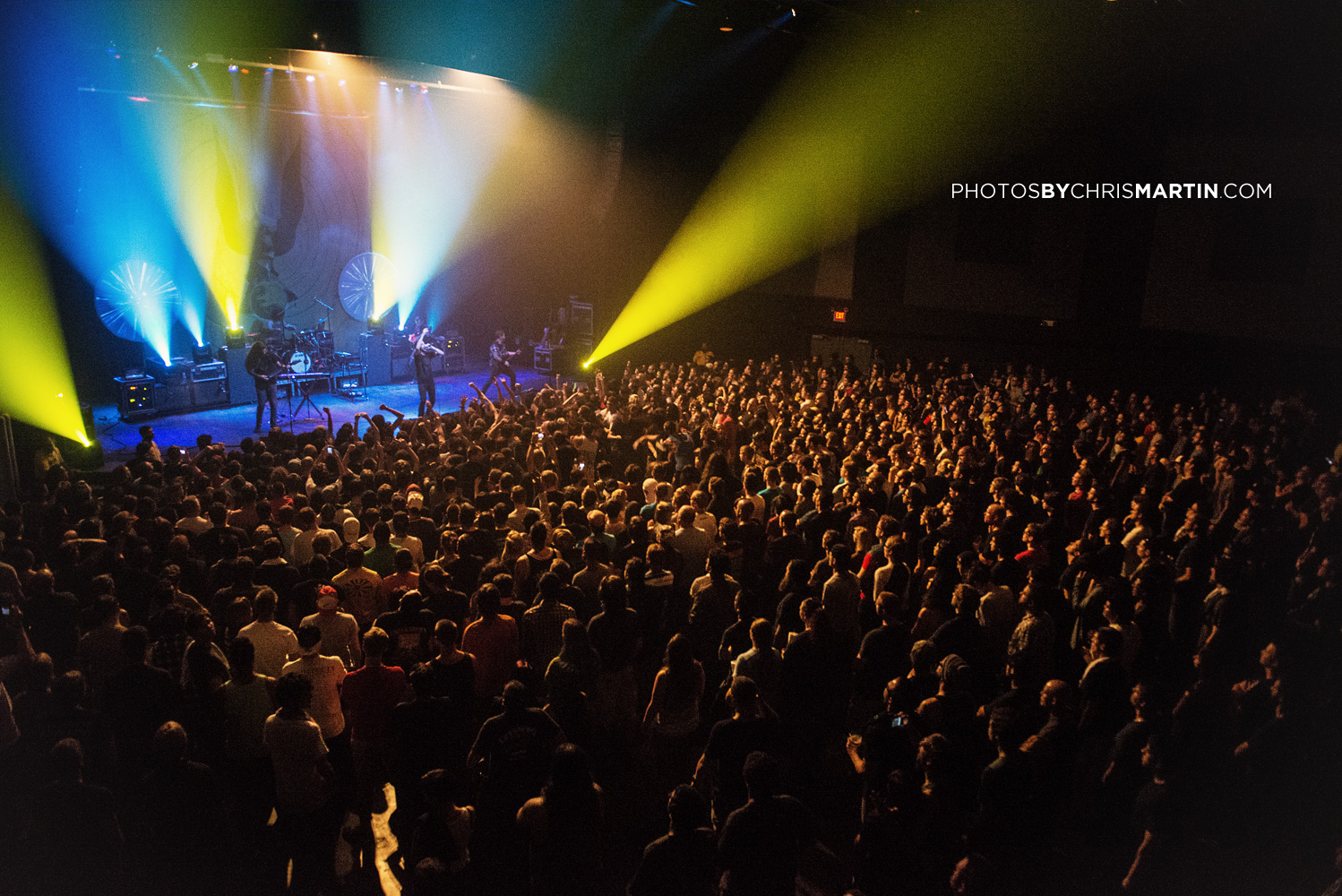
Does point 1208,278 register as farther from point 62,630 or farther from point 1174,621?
point 62,630

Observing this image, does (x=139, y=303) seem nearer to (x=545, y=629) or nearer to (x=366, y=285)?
(x=366, y=285)

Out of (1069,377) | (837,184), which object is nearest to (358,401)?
(837,184)

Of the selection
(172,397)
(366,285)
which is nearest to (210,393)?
(172,397)

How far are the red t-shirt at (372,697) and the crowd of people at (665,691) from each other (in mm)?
14

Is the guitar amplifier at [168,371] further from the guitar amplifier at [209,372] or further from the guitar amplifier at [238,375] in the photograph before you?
the guitar amplifier at [238,375]

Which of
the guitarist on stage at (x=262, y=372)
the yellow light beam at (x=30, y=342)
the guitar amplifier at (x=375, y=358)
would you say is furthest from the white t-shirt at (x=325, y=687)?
the guitar amplifier at (x=375, y=358)

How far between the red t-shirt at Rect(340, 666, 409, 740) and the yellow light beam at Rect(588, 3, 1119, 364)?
1383 cm

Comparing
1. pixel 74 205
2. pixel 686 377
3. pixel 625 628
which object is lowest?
pixel 625 628

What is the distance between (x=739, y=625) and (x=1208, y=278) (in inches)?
527

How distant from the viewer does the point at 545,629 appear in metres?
4.79

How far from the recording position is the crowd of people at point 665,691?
340 cm

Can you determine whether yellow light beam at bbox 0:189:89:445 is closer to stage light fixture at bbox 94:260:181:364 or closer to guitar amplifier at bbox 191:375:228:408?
stage light fixture at bbox 94:260:181:364

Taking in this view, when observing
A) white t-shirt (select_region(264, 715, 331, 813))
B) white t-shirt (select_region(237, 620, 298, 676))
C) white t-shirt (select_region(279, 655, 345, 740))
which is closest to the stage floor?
white t-shirt (select_region(237, 620, 298, 676))

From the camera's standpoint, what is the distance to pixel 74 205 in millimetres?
13609
